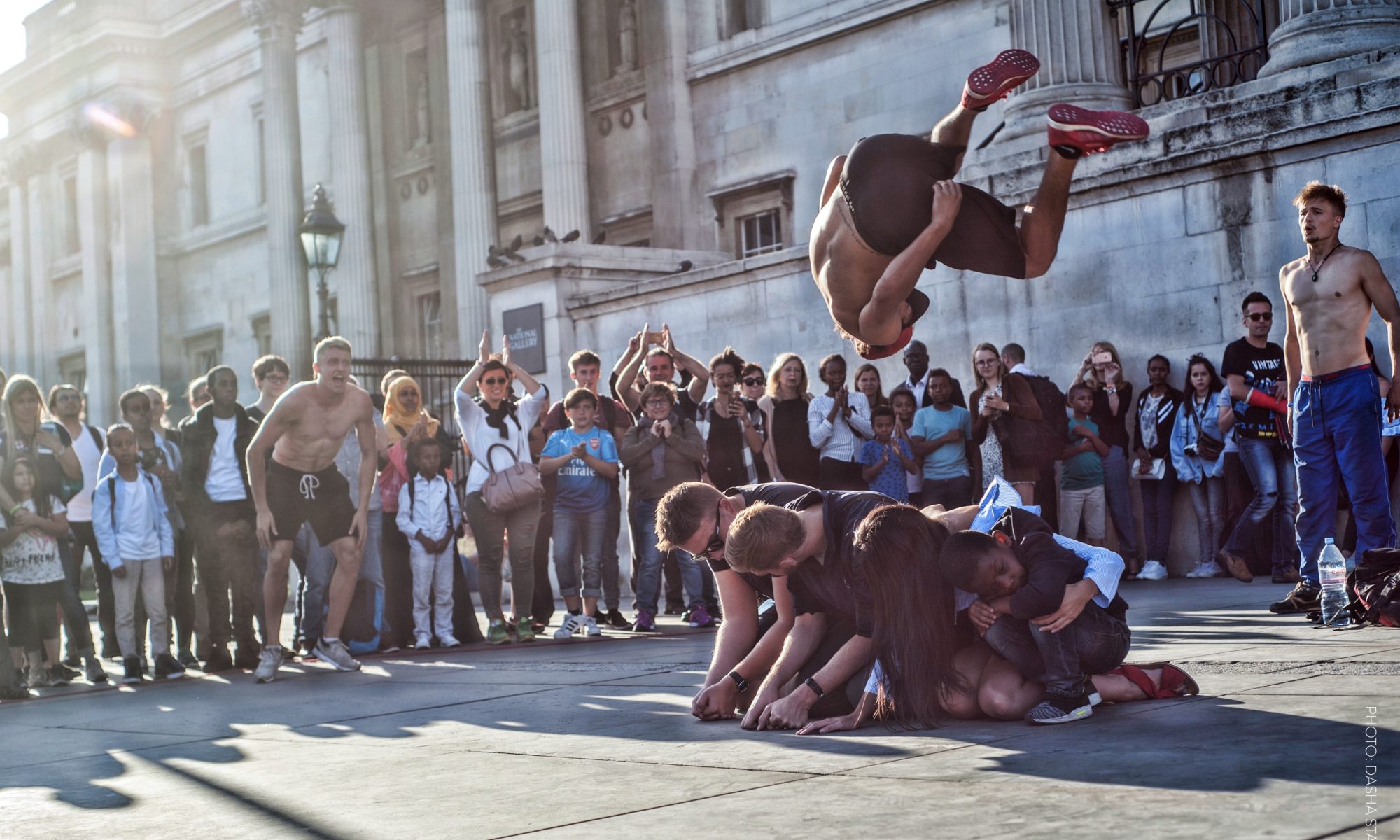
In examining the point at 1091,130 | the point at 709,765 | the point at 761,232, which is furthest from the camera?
the point at 761,232

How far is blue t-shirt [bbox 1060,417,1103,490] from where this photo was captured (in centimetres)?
1295

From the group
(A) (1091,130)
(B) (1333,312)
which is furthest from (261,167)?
(A) (1091,130)

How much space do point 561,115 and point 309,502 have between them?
57.9ft

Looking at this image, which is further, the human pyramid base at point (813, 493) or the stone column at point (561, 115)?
the stone column at point (561, 115)

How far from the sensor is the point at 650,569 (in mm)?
12156

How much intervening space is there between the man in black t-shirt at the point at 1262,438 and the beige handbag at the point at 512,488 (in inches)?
202

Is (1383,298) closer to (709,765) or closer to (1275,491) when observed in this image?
(1275,491)

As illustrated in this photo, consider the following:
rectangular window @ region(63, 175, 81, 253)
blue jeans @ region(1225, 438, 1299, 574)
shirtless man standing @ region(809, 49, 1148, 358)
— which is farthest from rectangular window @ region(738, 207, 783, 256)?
rectangular window @ region(63, 175, 81, 253)

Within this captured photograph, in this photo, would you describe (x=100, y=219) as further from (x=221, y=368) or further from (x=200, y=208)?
(x=221, y=368)

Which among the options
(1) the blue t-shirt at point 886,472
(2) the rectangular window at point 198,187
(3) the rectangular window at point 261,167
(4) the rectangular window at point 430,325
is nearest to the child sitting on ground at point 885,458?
(1) the blue t-shirt at point 886,472

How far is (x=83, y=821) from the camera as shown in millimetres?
5020

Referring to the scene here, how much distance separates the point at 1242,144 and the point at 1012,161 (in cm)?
240

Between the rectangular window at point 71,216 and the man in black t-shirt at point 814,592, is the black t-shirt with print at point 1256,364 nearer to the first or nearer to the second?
the man in black t-shirt at point 814,592

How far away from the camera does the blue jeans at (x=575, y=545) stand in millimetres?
12180
